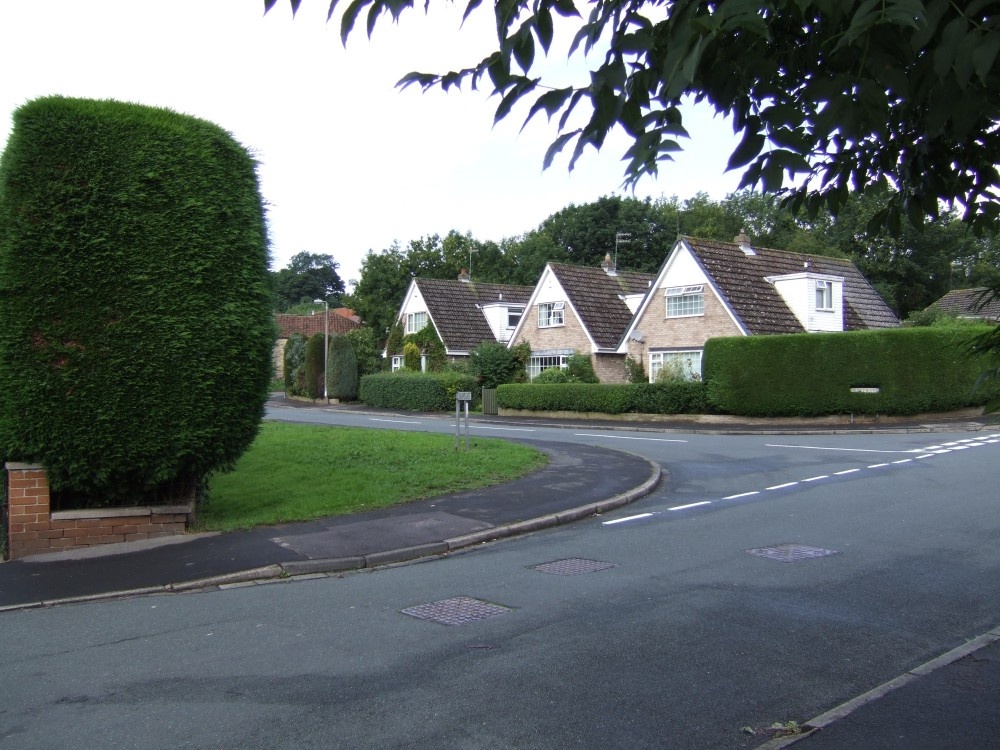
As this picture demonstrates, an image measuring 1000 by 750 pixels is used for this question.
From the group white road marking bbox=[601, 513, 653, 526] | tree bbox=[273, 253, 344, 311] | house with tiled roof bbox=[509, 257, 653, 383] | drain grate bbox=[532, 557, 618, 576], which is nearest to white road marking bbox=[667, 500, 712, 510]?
white road marking bbox=[601, 513, 653, 526]

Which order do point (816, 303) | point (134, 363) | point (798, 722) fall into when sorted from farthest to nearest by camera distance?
point (816, 303) → point (134, 363) → point (798, 722)

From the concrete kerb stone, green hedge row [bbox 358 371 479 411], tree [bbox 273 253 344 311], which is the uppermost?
tree [bbox 273 253 344 311]

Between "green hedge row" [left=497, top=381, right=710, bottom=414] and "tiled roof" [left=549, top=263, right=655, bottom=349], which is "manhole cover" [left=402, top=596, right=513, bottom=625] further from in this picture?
"tiled roof" [left=549, top=263, right=655, bottom=349]

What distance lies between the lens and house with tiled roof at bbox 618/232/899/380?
34.7m

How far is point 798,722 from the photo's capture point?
4.55 m

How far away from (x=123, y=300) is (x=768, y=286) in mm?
31863

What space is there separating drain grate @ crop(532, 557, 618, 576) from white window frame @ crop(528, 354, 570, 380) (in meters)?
32.8

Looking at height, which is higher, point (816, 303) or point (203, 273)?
point (816, 303)

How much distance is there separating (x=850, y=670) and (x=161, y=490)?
793cm

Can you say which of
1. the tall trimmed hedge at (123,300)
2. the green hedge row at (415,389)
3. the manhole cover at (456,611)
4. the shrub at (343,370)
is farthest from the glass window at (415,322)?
the manhole cover at (456,611)

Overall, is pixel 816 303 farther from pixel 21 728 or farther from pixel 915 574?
pixel 21 728

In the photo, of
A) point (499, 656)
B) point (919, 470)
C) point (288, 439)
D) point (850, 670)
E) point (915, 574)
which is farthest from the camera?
point (288, 439)

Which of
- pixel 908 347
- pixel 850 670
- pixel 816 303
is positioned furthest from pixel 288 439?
pixel 816 303

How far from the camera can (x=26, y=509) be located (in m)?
9.20
